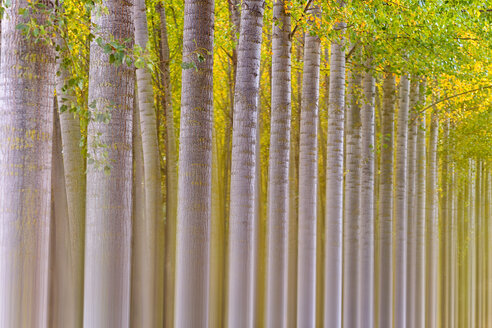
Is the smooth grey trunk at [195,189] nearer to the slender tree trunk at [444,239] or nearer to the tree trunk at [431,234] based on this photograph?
the tree trunk at [431,234]

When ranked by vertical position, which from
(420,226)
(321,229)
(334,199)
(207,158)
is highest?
(207,158)

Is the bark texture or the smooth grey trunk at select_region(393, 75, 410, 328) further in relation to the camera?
the bark texture

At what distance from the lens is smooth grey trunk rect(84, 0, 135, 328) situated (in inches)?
227

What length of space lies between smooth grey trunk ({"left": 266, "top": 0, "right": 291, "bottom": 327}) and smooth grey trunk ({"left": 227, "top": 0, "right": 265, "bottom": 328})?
1.59m

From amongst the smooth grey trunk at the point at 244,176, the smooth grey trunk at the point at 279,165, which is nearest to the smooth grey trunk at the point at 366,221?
the smooth grey trunk at the point at 279,165

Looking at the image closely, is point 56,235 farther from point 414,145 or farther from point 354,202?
point 414,145

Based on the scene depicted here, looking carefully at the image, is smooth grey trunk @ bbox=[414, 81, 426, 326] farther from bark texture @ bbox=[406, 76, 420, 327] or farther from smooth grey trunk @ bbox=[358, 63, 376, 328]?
smooth grey trunk @ bbox=[358, 63, 376, 328]

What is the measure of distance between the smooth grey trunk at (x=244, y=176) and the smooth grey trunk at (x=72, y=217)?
1868 millimetres

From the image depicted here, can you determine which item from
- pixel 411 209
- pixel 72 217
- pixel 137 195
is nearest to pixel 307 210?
pixel 137 195

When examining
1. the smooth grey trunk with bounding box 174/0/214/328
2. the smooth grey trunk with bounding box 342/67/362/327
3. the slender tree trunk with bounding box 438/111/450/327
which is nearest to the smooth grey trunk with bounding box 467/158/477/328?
the slender tree trunk with bounding box 438/111/450/327

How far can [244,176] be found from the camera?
776 centimetres

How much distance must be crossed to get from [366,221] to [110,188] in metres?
7.36

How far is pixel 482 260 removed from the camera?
80.9ft

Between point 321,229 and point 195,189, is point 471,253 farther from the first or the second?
point 195,189
